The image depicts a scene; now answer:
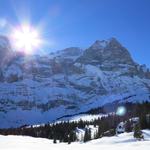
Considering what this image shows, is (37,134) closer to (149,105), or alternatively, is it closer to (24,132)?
(24,132)

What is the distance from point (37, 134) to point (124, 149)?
136 metres

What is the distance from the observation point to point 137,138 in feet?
269

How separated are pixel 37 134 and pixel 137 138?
110 m

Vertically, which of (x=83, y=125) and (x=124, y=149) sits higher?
(x=83, y=125)

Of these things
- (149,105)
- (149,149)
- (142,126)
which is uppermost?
(149,105)

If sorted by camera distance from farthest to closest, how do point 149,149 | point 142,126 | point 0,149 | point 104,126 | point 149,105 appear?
point 149,105, point 104,126, point 142,126, point 0,149, point 149,149

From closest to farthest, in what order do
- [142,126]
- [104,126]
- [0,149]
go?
[0,149], [142,126], [104,126]

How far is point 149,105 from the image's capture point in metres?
198

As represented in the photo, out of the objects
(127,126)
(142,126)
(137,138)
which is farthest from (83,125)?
(137,138)

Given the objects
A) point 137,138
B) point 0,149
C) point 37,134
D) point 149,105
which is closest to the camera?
point 0,149

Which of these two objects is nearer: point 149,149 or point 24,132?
point 149,149

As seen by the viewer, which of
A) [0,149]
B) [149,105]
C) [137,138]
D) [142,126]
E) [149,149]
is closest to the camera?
[149,149]

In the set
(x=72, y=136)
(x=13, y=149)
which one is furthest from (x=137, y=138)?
(x=72, y=136)

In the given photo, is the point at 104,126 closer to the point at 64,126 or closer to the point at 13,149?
the point at 64,126
